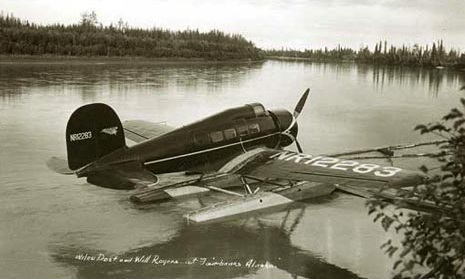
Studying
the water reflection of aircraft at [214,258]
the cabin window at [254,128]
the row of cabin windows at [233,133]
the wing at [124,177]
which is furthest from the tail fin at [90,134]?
the cabin window at [254,128]

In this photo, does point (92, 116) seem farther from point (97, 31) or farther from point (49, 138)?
point (97, 31)

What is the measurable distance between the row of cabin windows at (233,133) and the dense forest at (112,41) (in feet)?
151

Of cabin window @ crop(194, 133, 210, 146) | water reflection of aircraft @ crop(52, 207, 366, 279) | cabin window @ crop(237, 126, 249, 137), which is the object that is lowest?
water reflection of aircraft @ crop(52, 207, 366, 279)

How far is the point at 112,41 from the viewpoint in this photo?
2547 inches

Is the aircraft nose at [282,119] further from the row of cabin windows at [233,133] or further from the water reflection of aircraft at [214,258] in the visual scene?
the water reflection of aircraft at [214,258]

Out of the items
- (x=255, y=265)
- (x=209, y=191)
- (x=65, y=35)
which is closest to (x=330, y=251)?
(x=255, y=265)

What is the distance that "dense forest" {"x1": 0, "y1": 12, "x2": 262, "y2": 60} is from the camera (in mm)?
52812

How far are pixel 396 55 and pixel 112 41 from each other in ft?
135

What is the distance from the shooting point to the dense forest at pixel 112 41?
5281 cm

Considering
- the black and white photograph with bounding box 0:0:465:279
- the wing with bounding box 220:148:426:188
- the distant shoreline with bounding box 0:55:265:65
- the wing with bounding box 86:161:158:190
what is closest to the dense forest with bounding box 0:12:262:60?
the distant shoreline with bounding box 0:55:265:65

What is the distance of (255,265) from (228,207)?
193 cm

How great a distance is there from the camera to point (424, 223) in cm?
261

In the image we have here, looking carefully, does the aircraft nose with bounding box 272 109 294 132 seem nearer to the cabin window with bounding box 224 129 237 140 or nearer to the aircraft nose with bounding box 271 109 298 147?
the aircraft nose with bounding box 271 109 298 147

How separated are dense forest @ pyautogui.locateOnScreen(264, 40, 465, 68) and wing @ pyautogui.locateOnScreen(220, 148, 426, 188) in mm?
34338
